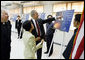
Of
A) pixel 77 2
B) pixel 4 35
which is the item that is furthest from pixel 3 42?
pixel 77 2

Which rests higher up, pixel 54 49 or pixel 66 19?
pixel 66 19

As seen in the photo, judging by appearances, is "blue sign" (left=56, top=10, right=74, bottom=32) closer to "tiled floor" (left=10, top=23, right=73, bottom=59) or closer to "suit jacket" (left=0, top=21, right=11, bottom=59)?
"tiled floor" (left=10, top=23, right=73, bottom=59)

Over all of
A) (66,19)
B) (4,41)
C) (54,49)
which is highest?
(66,19)

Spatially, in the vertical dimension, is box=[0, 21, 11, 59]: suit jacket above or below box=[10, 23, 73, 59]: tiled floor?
above

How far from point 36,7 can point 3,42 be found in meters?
7.23

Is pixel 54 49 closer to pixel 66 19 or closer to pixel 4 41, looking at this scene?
pixel 66 19

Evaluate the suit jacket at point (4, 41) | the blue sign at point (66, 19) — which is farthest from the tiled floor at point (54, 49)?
the suit jacket at point (4, 41)

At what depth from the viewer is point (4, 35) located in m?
1.96

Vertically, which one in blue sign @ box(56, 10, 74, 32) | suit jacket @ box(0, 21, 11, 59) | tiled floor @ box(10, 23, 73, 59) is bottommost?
tiled floor @ box(10, 23, 73, 59)

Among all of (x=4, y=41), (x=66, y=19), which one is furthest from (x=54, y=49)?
(x=4, y=41)

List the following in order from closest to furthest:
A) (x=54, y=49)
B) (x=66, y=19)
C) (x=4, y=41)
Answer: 1. (x=4, y=41)
2. (x=66, y=19)
3. (x=54, y=49)

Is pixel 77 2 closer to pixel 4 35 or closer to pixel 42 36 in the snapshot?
pixel 42 36

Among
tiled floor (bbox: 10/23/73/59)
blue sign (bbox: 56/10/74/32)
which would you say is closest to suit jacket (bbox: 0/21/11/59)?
blue sign (bbox: 56/10/74/32)

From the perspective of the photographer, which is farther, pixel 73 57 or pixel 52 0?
pixel 52 0
